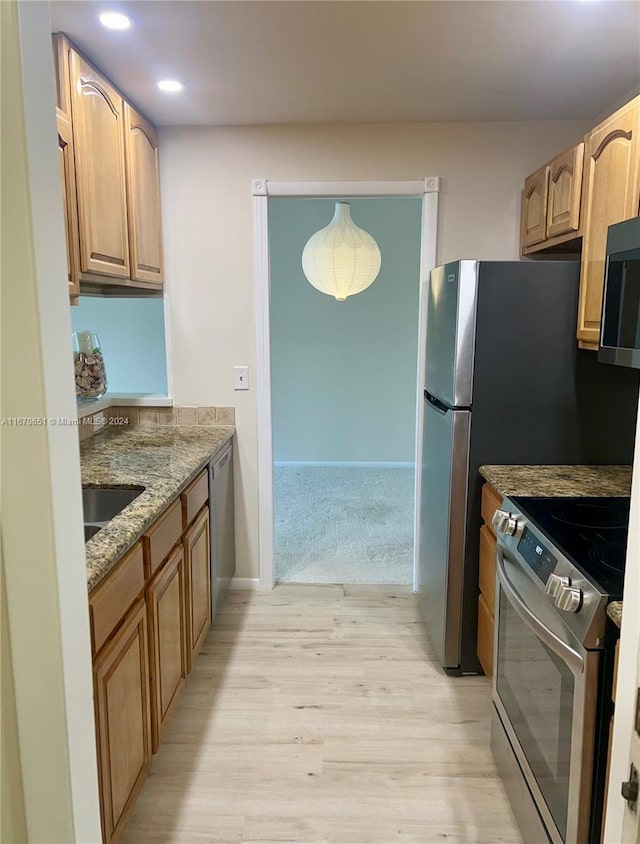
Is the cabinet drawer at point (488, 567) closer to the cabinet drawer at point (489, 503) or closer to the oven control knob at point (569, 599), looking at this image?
the cabinet drawer at point (489, 503)

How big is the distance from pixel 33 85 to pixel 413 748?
2.18m

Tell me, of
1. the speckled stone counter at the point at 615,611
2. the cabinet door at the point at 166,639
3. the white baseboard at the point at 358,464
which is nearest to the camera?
the speckled stone counter at the point at 615,611

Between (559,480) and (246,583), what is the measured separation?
72.8 inches

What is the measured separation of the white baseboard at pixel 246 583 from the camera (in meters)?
3.25

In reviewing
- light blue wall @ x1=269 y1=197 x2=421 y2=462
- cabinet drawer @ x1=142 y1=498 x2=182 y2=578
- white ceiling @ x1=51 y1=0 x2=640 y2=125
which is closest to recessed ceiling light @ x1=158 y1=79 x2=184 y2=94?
white ceiling @ x1=51 y1=0 x2=640 y2=125

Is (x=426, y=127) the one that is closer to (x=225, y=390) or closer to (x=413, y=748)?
(x=225, y=390)

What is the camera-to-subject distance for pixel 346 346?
220 inches

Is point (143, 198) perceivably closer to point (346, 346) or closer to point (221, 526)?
point (221, 526)

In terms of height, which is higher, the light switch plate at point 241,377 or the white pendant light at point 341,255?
the white pendant light at point 341,255

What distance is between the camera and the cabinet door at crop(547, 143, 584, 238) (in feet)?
6.92

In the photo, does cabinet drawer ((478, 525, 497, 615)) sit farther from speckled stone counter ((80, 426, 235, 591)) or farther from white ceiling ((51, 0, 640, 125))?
white ceiling ((51, 0, 640, 125))

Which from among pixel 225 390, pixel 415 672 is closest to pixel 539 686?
pixel 415 672

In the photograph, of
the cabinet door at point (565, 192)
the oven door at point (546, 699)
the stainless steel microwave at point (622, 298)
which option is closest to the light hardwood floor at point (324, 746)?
the oven door at point (546, 699)

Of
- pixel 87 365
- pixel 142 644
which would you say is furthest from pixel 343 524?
pixel 142 644
